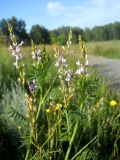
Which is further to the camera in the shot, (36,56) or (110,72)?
(110,72)

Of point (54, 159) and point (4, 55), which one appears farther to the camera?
point (4, 55)

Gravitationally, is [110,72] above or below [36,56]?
below

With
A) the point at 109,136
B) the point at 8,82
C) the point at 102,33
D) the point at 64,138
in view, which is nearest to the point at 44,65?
the point at 64,138

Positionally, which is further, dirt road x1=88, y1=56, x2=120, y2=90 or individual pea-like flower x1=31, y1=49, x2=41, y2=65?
dirt road x1=88, y1=56, x2=120, y2=90

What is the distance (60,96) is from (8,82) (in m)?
5.84

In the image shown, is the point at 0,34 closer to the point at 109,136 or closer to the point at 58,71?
the point at 109,136

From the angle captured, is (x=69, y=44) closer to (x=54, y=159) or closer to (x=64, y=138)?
(x=64, y=138)

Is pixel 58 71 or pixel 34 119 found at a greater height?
pixel 58 71

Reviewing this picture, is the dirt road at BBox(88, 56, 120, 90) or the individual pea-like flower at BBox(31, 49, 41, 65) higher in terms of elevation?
the individual pea-like flower at BBox(31, 49, 41, 65)

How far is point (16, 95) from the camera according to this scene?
5.80 metres

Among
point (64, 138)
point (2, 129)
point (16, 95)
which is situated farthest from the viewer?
point (16, 95)

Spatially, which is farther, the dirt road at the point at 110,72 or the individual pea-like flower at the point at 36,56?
the dirt road at the point at 110,72

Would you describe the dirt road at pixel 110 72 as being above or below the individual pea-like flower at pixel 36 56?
below

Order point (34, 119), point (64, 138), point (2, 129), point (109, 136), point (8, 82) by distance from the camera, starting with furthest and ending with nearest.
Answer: point (8, 82)
point (2, 129)
point (109, 136)
point (64, 138)
point (34, 119)
